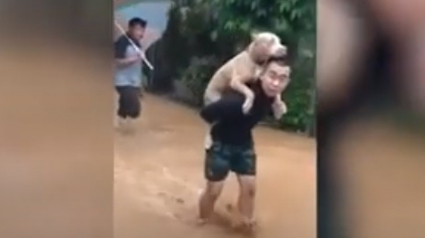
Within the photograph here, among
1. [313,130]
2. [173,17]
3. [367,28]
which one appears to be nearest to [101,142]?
[173,17]

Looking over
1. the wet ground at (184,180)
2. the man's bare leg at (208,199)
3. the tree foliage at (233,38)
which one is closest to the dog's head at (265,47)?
the tree foliage at (233,38)

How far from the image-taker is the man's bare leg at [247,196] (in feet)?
4.95

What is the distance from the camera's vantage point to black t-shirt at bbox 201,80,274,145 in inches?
59.3

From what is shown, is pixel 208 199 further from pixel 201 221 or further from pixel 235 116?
pixel 235 116

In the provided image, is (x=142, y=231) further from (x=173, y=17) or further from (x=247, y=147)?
(x=173, y=17)

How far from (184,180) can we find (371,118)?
1.17 feet

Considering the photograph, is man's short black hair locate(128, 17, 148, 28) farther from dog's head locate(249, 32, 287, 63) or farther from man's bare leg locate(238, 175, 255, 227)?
man's bare leg locate(238, 175, 255, 227)

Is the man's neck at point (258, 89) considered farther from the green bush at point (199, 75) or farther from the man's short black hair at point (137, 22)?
the man's short black hair at point (137, 22)

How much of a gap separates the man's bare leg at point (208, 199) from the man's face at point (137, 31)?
0.30 meters

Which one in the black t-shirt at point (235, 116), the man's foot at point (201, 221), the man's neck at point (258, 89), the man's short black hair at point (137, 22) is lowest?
the man's foot at point (201, 221)

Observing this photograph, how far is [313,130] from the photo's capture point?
1.47m

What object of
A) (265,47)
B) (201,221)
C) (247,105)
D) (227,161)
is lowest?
(201,221)

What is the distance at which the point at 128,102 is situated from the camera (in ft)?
5.11

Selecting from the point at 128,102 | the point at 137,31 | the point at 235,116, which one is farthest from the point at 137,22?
the point at 235,116
